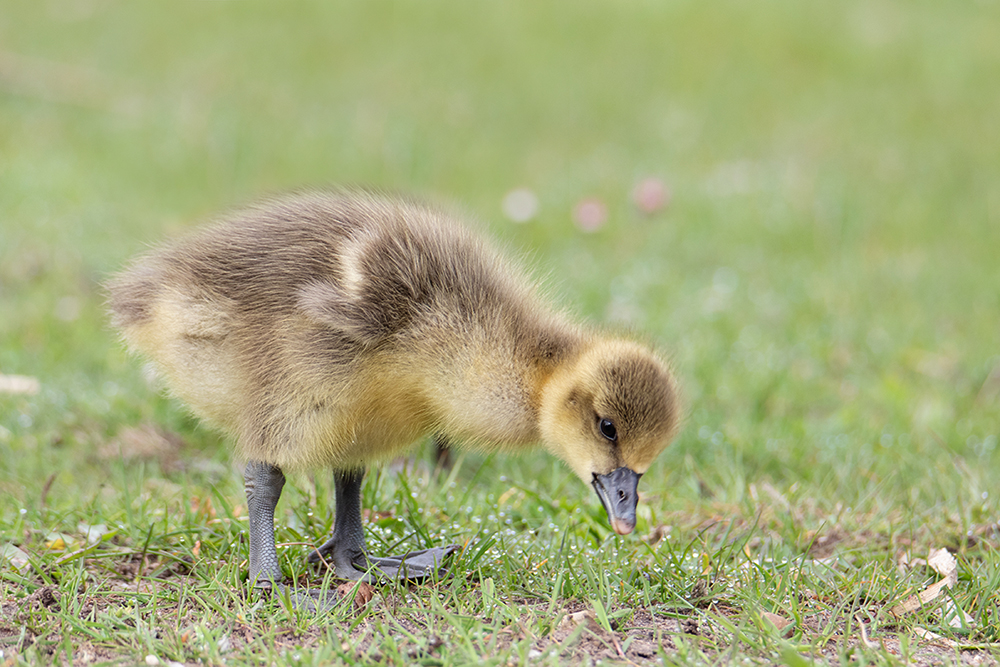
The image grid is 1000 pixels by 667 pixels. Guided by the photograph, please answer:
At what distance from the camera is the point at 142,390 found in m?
4.88

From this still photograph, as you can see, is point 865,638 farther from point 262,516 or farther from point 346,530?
point 262,516

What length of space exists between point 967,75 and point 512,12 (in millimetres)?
6043

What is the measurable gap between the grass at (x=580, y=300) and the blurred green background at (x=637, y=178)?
0.12 feet

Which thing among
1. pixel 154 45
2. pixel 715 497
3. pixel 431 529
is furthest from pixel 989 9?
pixel 431 529

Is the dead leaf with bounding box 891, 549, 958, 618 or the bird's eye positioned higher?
the bird's eye

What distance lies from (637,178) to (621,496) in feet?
21.4

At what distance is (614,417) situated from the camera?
2770 millimetres

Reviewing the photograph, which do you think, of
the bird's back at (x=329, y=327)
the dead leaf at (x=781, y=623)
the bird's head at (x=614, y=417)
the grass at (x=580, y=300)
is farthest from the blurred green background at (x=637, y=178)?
the dead leaf at (x=781, y=623)

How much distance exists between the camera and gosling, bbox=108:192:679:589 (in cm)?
280

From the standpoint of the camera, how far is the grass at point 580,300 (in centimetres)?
282

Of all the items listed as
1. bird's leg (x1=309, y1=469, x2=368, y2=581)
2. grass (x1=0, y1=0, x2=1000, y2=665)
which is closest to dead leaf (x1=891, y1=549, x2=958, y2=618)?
grass (x1=0, y1=0, x2=1000, y2=665)

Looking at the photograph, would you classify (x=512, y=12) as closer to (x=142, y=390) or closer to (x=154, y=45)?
(x=154, y=45)

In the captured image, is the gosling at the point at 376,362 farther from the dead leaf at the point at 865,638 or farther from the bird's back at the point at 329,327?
the dead leaf at the point at 865,638

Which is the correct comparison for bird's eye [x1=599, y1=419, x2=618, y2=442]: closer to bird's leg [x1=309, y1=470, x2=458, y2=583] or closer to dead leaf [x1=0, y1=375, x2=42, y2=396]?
bird's leg [x1=309, y1=470, x2=458, y2=583]
